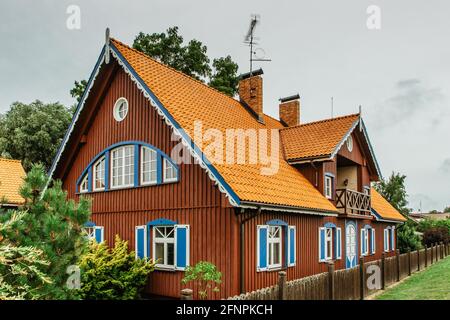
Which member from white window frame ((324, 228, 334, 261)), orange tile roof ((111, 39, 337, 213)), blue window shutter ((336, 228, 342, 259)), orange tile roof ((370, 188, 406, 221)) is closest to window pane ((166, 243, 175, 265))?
orange tile roof ((111, 39, 337, 213))

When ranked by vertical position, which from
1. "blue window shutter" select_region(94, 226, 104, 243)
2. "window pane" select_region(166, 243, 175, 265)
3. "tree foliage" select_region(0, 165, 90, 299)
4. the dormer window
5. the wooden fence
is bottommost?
the wooden fence

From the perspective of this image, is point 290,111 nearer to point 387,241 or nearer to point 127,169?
point 387,241

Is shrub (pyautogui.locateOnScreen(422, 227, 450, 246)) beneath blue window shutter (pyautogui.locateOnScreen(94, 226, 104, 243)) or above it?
beneath

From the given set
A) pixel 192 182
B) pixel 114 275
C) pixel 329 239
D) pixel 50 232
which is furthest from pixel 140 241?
pixel 329 239

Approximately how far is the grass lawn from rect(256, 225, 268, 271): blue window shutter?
16.4 feet

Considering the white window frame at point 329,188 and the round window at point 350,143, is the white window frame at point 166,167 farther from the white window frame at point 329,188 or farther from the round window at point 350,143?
the round window at point 350,143

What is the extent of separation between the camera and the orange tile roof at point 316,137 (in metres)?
18.0

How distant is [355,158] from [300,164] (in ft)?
16.2

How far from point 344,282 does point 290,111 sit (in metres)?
13.4

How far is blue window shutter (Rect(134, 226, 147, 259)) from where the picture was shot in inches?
584

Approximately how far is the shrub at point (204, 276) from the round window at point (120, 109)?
6.79 metres

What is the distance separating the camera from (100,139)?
55.7 feet

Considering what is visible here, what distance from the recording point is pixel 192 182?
44.5 feet

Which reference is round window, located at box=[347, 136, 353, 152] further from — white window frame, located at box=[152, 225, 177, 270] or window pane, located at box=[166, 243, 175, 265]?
window pane, located at box=[166, 243, 175, 265]
